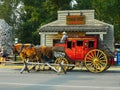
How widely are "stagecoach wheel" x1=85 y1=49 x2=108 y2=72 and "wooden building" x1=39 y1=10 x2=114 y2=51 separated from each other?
34.4ft

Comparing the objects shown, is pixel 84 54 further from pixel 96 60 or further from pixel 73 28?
pixel 73 28

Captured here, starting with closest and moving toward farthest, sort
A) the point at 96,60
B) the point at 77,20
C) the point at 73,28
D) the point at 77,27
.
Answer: the point at 96,60 → the point at 73,28 → the point at 77,27 → the point at 77,20

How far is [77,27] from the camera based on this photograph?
33031 millimetres

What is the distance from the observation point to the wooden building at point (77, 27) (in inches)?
1275

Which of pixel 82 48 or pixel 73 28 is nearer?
pixel 82 48

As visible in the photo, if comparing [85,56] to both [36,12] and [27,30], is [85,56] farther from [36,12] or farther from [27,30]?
[27,30]

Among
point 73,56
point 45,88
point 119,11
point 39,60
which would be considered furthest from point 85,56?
point 119,11

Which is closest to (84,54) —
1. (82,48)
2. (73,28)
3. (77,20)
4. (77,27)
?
(82,48)

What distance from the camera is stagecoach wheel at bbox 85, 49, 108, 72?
70.3 ft

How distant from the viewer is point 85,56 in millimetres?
21609

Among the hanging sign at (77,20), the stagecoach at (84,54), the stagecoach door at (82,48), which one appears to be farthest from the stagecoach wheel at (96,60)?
the hanging sign at (77,20)

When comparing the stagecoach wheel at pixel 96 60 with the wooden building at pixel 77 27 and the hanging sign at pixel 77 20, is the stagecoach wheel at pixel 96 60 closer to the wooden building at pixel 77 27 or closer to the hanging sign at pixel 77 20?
the wooden building at pixel 77 27

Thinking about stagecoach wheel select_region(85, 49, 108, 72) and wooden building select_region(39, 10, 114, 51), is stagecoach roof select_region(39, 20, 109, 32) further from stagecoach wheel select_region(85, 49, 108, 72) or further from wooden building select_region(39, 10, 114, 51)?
stagecoach wheel select_region(85, 49, 108, 72)

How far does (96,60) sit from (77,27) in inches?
463
